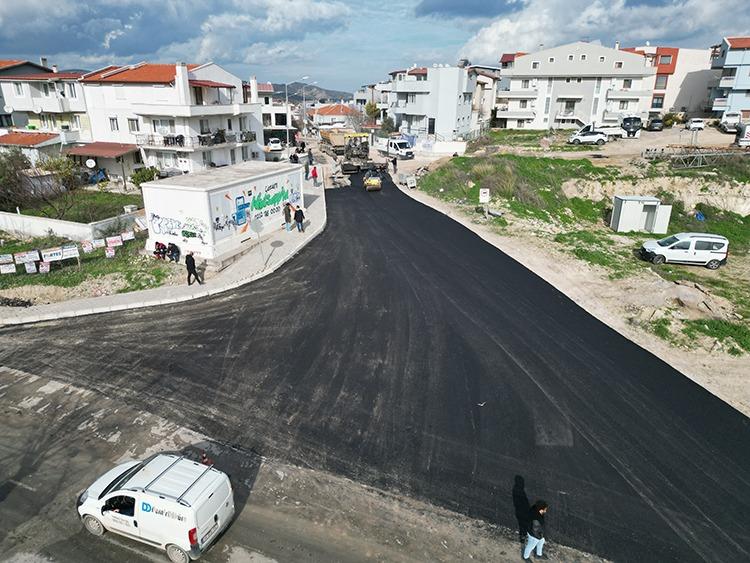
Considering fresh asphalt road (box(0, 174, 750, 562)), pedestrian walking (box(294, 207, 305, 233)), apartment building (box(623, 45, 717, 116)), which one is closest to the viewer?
fresh asphalt road (box(0, 174, 750, 562))

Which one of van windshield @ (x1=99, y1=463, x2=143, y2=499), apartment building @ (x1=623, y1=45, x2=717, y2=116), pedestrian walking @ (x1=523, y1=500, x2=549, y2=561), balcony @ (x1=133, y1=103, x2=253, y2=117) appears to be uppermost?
apartment building @ (x1=623, y1=45, x2=717, y2=116)

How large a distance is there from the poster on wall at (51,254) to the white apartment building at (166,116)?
65.5ft

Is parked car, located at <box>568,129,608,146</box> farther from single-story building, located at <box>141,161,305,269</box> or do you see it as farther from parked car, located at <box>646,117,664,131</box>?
single-story building, located at <box>141,161,305,269</box>

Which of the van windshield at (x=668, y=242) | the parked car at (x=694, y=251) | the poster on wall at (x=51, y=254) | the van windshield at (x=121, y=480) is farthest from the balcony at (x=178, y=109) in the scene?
the van windshield at (x=121, y=480)

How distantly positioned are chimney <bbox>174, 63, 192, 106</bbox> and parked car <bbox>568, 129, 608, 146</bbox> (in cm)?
3886

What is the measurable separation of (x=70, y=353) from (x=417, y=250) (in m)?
16.4

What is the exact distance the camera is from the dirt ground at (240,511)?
9.71 meters

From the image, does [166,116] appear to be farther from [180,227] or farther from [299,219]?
[180,227]

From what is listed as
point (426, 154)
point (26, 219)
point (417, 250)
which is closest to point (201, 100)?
point (26, 219)

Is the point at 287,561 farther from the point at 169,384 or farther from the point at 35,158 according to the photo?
the point at 35,158

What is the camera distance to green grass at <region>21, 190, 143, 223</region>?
33.6 m

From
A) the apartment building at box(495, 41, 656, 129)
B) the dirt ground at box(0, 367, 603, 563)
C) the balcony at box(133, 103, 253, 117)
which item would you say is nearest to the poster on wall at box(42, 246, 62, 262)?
Result: the dirt ground at box(0, 367, 603, 563)

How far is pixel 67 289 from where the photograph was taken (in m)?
22.6

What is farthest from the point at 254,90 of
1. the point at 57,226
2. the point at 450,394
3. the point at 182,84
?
the point at 450,394
